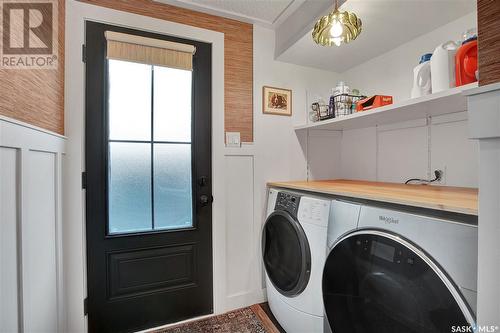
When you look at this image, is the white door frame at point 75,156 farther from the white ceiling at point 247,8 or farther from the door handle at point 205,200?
the door handle at point 205,200

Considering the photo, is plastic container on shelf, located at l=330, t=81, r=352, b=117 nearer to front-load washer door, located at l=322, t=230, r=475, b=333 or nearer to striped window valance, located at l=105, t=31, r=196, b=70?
front-load washer door, located at l=322, t=230, r=475, b=333

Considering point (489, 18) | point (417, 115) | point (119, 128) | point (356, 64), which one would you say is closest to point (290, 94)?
point (356, 64)

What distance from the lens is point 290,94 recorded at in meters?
1.98

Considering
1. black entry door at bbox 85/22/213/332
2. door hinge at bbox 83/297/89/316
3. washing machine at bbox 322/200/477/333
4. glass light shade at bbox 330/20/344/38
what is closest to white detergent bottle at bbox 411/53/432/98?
glass light shade at bbox 330/20/344/38

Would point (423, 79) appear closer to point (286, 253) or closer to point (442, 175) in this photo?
point (442, 175)

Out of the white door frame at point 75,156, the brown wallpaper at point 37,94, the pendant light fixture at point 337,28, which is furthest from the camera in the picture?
the white door frame at point 75,156

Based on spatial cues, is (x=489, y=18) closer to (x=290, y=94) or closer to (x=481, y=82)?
(x=481, y=82)

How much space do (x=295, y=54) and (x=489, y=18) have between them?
4.81 ft

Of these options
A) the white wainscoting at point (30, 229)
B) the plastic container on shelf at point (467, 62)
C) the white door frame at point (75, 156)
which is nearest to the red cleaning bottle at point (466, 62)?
the plastic container on shelf at point (467, 62)

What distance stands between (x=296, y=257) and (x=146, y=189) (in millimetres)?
1136

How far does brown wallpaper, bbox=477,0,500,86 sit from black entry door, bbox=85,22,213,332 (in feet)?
4.89

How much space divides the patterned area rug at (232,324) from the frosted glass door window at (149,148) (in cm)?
71

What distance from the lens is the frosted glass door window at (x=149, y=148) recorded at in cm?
152

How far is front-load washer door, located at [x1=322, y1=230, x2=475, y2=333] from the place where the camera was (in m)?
0.69
